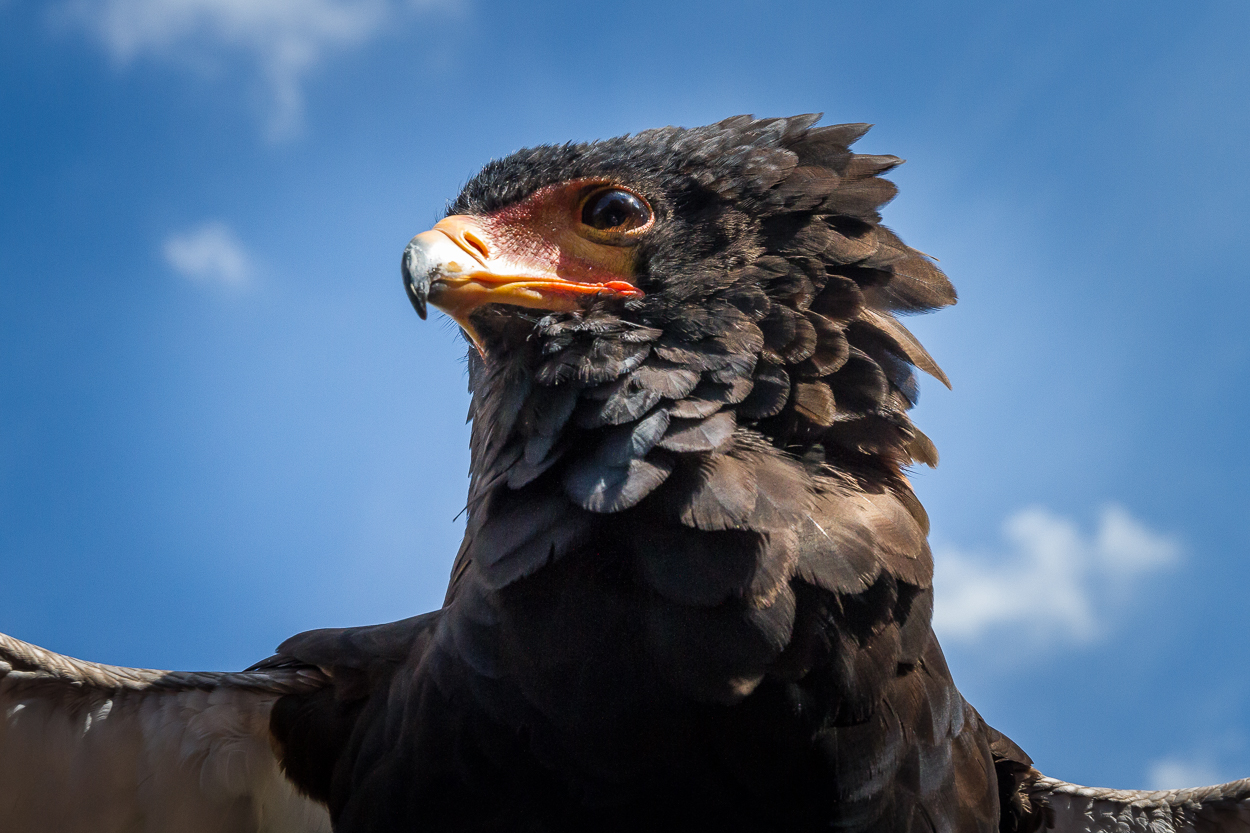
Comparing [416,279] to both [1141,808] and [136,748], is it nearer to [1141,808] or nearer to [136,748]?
[136,748]

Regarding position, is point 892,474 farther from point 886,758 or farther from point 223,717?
point 223,717

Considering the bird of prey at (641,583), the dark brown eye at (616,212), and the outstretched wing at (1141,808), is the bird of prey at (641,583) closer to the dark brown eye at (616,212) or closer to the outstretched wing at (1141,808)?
the dark brown eye at (616,212)

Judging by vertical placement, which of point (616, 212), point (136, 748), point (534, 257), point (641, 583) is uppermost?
point (616, 212)

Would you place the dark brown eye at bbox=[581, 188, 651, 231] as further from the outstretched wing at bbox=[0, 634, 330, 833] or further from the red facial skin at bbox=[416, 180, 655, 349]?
the outstretched wing at bbox=[0, 634, 330, 833]

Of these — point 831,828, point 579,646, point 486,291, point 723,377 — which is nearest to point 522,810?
point 579,646

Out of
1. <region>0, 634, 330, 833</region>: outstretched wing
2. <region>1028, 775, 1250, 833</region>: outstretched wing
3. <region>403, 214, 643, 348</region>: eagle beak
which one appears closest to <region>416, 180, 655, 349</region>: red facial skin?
<region>403, 214, 643, 348</region>: eagle beak

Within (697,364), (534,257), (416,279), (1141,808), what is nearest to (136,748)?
(416,279)
